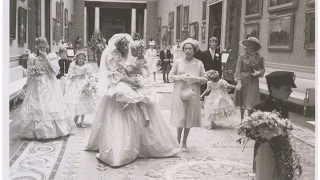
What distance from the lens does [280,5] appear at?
4109 millimetres

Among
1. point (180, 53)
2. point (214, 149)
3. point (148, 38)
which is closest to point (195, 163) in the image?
point (214, 149)

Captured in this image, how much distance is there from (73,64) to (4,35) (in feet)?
10.3

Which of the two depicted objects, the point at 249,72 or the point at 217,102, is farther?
the point at 217,102

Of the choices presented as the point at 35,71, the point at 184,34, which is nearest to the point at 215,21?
the point at 184,34

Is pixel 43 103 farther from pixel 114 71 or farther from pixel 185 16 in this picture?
pixel 185 16

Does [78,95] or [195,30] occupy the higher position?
[195,30]

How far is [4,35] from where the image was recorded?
88.2 inches

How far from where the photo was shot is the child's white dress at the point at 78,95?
538 centimetres

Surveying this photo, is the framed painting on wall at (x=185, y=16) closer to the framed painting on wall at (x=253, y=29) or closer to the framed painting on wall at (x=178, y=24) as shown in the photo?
the framed painting on wall at (x=178, y=24)

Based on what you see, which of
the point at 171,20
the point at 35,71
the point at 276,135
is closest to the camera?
the point at 276,135

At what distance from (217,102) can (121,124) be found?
80.0 inches

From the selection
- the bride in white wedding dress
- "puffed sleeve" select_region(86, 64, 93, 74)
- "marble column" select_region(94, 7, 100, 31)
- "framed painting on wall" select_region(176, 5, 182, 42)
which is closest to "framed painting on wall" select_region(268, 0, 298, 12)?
"framed painting on wall" select_region(176, 5, 182, 42)

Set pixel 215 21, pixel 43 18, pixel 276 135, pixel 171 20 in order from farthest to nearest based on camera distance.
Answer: pixel 215 21
pixel 171 20
pixel 43 18
pixel 276 135

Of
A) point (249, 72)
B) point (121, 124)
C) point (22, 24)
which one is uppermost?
point (22, 24)
